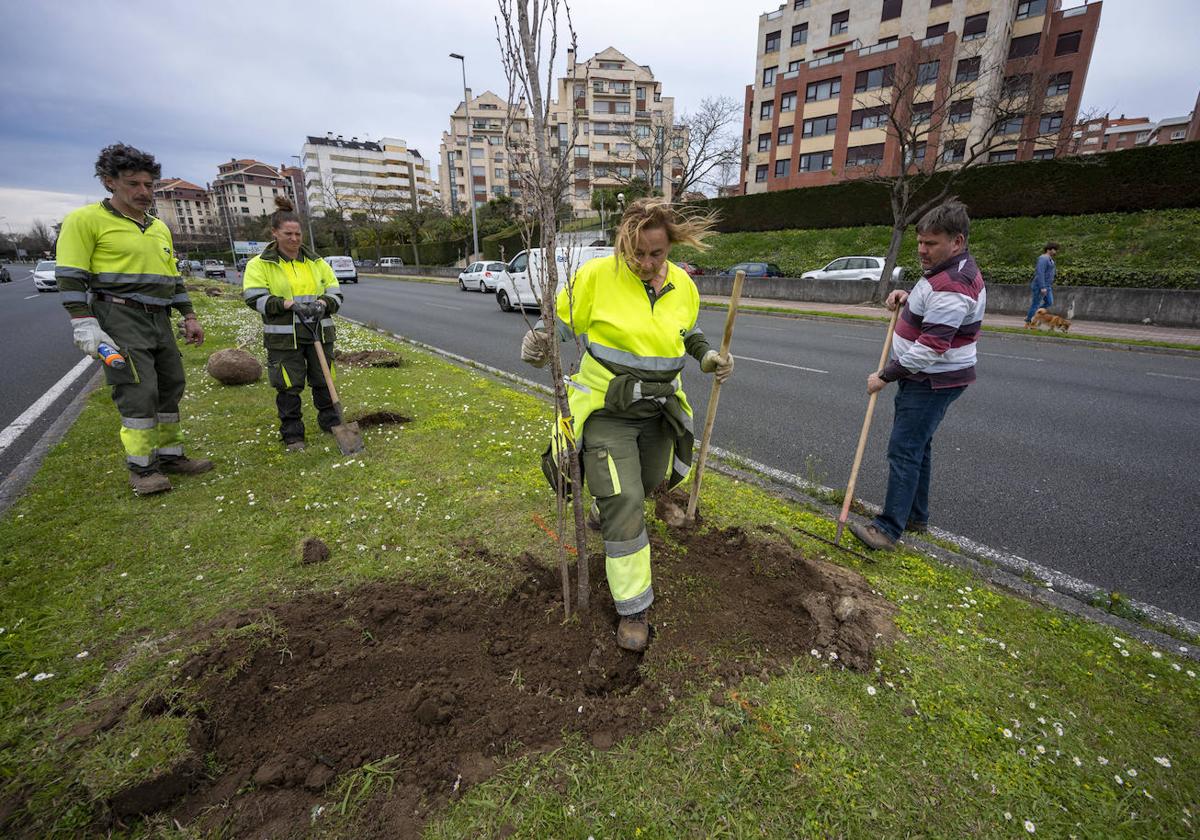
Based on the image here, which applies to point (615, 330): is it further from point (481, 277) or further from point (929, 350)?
point (481, 277)

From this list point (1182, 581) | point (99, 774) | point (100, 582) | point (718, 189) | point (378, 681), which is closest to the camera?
point (99, 774)

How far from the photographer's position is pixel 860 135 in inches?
1540

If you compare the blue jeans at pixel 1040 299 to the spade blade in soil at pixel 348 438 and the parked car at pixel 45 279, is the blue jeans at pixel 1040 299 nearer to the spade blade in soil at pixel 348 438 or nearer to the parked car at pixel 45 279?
the spade blade in soil at pixel 348 438

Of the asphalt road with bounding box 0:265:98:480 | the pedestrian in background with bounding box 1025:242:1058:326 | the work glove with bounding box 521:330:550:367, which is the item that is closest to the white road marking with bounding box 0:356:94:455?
the asphalt road with bounding box 0:265:98:480

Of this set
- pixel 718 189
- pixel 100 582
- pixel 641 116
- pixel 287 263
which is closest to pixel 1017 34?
pixel 718 189

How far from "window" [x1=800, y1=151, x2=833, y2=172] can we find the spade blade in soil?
45.8 metres

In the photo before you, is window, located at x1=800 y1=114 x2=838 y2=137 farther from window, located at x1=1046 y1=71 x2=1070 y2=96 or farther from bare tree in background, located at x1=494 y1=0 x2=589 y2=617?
bare tree in background, located at x1=494 y1=0 x2=589 y2=617

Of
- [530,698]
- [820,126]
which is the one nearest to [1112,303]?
[530,698]

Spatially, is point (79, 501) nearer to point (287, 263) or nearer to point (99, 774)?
point (287, 263)

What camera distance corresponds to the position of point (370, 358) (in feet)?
28.1

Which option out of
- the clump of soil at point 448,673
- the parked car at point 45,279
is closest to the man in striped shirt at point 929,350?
the clump of soil at point 448,673

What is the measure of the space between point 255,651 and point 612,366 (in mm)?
1986

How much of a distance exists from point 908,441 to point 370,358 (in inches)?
305

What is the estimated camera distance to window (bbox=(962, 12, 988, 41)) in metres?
34.8
